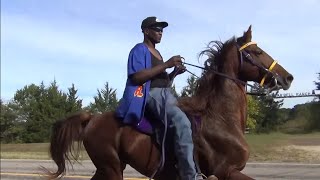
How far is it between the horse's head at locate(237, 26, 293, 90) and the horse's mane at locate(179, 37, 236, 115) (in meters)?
0.22

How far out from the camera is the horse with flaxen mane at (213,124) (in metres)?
6.03

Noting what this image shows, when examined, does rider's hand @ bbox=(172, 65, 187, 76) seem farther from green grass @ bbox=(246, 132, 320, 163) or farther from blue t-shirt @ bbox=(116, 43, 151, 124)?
green grass @ bbox=(246, 132, 320, 163)

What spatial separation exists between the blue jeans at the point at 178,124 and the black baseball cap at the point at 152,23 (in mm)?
791

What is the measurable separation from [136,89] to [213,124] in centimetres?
103

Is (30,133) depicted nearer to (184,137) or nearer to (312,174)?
(312,174)

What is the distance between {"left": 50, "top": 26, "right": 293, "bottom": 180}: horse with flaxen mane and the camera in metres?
6.03

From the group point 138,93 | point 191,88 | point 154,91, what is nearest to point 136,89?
point 138,93

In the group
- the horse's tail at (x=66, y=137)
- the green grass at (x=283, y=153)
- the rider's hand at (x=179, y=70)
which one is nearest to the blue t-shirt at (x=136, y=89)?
the rider's hand at (x=179, y=70)

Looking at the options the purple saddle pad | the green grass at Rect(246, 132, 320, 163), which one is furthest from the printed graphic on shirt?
the green grass at Rect(246, 132, 320, 163)

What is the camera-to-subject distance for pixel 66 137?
711 centimetres

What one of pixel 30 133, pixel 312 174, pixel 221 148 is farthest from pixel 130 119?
pixel 30 133

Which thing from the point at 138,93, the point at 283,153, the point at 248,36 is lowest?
the point at 283,153

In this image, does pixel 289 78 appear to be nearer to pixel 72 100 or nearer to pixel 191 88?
pixel 191 88

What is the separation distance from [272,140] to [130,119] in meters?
12.0
